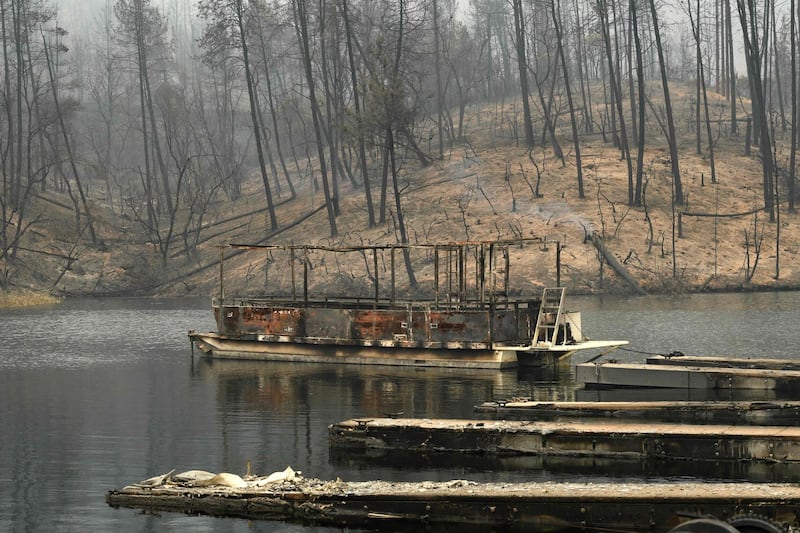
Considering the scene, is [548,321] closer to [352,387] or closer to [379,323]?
[379,323]

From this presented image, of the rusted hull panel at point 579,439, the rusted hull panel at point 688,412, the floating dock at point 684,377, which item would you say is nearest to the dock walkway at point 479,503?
the rusted hull panel at point 579,439

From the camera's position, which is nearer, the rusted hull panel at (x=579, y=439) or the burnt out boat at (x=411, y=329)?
the rusted hull panel at (x=579, y=439)

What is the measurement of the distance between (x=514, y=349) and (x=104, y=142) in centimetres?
10460

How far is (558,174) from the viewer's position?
229ft

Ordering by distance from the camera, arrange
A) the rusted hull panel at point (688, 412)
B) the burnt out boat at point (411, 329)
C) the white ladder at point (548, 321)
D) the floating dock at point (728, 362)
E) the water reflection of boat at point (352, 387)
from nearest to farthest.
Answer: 1. the rusted hull panel at point (688, 412)
2. the water reflection of boat at point (352, 387)
3. the floating dock at point (728, 362)
4. the white ladder at point (548, 321)
5. the burnt out boat at point (411, 329)

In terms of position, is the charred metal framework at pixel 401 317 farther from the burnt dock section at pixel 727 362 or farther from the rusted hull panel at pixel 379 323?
the burnt dock section at pixel 727 362

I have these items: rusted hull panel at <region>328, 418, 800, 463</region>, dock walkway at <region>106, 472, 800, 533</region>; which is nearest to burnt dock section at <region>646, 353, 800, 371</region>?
rusted hull panel at <region>328, 418, 800, 463</region>

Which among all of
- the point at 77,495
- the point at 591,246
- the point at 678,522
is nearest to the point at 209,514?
the point at 77,495

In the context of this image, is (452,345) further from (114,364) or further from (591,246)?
(591,246)

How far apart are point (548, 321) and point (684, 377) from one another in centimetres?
725

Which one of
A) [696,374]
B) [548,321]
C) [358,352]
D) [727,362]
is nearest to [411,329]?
[358,352]

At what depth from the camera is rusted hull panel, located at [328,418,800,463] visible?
19.1 meters

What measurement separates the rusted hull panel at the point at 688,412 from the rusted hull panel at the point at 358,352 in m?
9.88

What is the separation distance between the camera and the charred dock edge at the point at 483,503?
15070 millimetres
